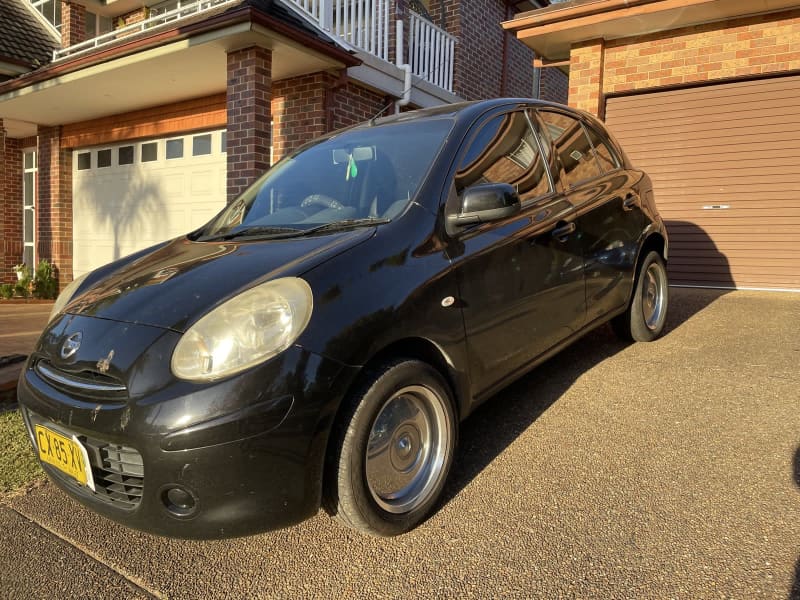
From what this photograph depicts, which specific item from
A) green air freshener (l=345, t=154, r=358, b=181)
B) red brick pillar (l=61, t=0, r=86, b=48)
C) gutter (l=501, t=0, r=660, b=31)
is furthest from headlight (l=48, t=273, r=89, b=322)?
red brick pillar (l=61, t=0, r=86, b=48)

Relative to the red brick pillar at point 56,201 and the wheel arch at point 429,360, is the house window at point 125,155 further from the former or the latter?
the wheel arch at point 429,360

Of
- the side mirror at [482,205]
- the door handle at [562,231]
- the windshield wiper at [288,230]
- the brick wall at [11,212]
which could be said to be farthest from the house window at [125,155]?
the side mirror at [482,205]

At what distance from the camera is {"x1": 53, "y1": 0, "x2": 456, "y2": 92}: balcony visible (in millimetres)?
7277

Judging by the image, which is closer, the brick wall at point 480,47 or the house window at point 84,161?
the brick wall at point 480,47

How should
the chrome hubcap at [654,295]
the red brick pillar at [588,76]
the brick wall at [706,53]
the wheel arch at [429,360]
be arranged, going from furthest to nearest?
1. the red brick pillar at [588,76]
2. the brick wall at [706,53]
3. the chrome hubcap at [654,295]
4. the wheel arch at [429,360]

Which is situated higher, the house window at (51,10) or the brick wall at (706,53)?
the house window at (51,10)

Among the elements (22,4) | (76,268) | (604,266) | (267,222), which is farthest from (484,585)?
(22,4)

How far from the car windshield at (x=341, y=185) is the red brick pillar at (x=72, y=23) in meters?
10.0

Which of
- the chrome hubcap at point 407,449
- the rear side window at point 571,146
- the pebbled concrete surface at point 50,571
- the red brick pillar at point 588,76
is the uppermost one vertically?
the red brick pillar at point 588,76

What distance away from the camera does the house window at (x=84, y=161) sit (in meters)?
10.5

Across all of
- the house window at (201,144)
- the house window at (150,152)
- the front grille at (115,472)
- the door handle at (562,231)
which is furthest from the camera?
the house window at (150,152)

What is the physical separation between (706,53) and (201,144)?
22.7 ft

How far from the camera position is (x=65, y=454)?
201cm

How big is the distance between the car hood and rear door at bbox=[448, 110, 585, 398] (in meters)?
0.59
